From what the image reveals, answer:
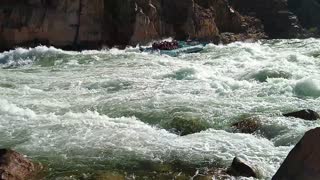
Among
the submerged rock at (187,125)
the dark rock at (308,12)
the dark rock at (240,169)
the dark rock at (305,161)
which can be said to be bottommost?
the dark rock at (308,12)

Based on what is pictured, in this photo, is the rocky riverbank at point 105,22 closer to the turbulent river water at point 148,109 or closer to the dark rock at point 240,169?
the turbulent river water at point 148,109

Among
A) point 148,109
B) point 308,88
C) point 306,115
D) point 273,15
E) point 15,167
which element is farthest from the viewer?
point 273,15

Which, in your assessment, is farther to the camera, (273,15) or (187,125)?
(273,15)

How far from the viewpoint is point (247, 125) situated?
46.3 ft

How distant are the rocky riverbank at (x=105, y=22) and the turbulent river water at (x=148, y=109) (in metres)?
5.25

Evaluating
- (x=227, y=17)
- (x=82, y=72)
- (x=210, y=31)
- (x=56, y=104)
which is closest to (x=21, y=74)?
(x=82, y=72)

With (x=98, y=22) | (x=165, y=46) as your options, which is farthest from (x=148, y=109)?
(x=98, y=22)

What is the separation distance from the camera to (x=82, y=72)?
2552 centimetres

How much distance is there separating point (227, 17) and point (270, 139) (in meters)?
32.9

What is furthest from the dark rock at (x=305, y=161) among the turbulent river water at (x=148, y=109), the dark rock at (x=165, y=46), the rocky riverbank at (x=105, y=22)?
the rocky riverbank at (x=105, y=22)

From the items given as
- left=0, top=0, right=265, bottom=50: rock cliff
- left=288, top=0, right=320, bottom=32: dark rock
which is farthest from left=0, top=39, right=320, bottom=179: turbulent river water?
left=288, top=0, right=320, bottom=32: dark rock

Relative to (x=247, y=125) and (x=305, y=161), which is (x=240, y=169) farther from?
(x=247, y=125)

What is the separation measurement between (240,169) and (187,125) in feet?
12.4

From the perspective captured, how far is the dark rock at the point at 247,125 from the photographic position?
1389 cm
